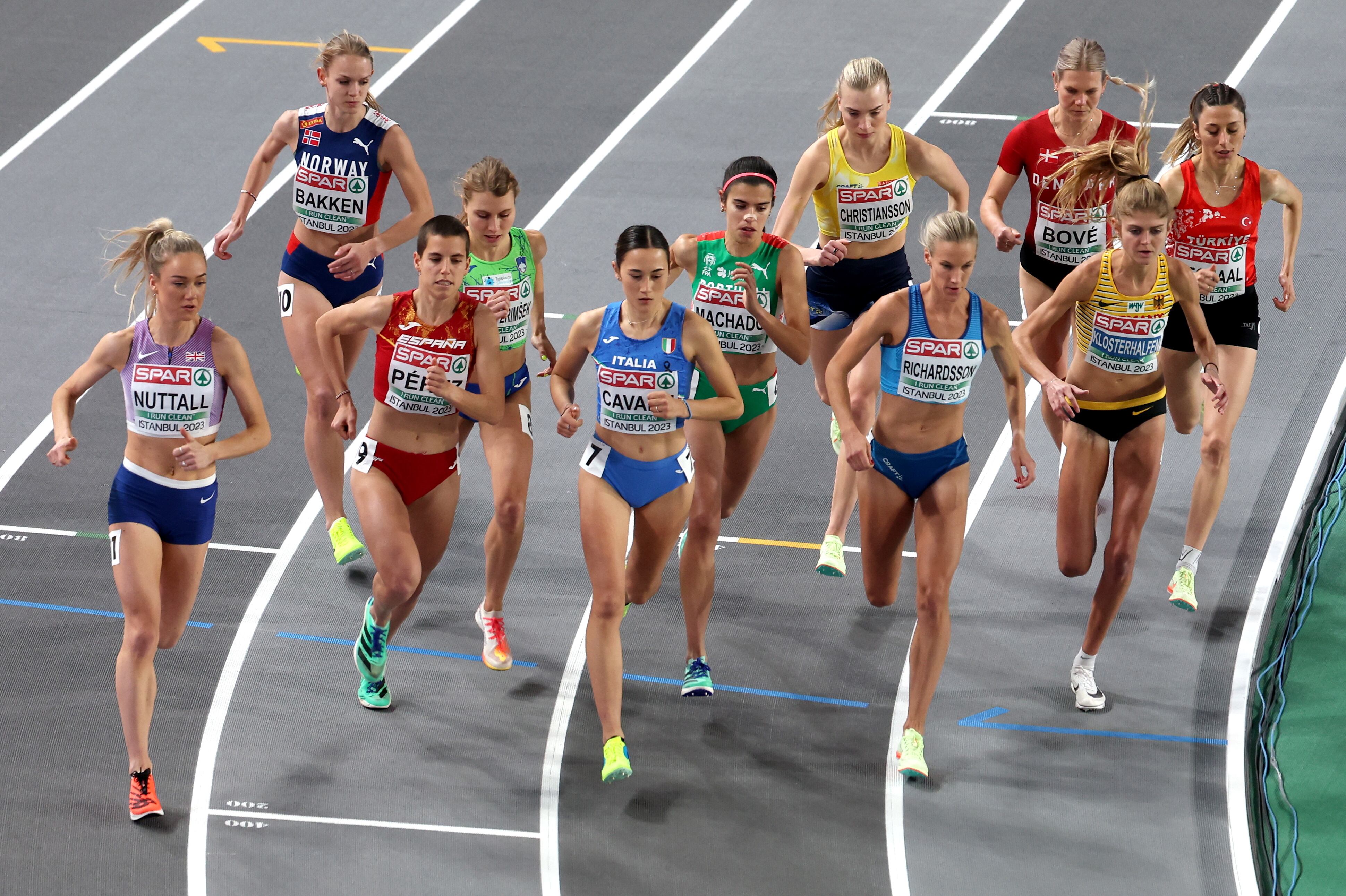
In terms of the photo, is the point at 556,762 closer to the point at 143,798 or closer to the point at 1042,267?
the point at 143,798

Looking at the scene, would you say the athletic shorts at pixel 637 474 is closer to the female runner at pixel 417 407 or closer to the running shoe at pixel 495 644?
the female runner at pixel 417 407

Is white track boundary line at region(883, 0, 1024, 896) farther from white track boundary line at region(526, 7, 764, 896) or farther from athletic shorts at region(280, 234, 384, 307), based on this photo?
athletic shorts at region(280, 234, 384, 307)

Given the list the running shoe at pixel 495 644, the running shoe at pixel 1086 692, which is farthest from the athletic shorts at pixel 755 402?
the running shoe at pixel 1086 692

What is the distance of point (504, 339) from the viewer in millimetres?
7988

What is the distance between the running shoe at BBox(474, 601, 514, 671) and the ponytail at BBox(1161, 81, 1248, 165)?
4.17 meters

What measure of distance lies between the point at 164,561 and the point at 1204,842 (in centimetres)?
467

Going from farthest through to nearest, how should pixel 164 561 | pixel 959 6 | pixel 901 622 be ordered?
pixel 959 6, pixel 901 622, pixel 164 561

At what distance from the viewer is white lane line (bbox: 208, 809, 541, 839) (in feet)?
23.9

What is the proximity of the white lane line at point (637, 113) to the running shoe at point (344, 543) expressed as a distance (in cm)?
349

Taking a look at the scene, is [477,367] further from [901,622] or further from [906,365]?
[901,622]

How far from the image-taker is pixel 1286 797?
298 inches

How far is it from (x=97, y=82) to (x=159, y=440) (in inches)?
327

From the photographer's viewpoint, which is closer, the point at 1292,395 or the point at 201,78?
the point at 1292,395

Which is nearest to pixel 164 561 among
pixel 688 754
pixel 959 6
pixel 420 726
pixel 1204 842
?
pixel 420 726
